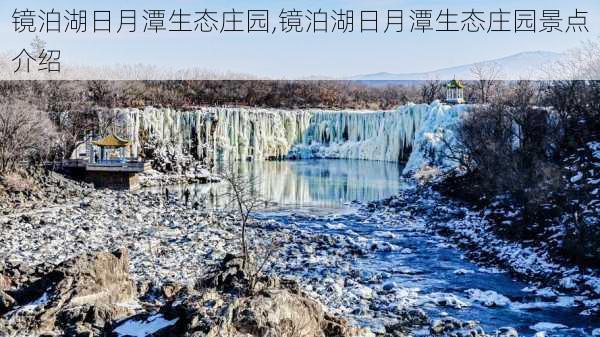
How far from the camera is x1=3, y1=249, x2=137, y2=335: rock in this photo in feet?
29.2

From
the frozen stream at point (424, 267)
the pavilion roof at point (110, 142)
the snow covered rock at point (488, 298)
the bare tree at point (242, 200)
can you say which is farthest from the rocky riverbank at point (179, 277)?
the pavilion roof at point (110, 142)

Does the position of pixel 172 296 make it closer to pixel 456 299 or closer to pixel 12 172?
pixel 456 299

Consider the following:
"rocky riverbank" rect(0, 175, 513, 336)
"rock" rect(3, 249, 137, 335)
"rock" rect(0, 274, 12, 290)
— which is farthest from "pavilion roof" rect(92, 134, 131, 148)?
"rock" rect(3, 249, 137, 335)

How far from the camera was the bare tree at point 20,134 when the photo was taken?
25.0m

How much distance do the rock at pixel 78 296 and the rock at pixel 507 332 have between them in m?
5.93

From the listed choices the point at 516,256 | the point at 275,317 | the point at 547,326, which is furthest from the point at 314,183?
the point at 275,317

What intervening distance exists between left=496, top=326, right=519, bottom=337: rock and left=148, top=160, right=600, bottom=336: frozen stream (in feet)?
0.50

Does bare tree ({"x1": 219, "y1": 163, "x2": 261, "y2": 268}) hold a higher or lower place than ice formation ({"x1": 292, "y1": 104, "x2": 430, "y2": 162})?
lower

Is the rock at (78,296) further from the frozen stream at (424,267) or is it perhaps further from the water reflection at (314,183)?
the water reflection at (314,183)

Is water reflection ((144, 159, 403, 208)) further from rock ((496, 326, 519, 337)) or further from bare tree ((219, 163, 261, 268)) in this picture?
rock ((496, 326, 519, 337))

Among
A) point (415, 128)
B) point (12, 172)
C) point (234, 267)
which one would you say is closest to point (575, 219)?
point (234, 267)

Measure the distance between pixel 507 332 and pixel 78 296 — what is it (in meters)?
6.90

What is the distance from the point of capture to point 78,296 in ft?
32.0

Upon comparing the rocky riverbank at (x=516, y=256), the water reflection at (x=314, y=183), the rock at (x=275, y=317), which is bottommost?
the rocky riverbank at (x=516, y=256)
